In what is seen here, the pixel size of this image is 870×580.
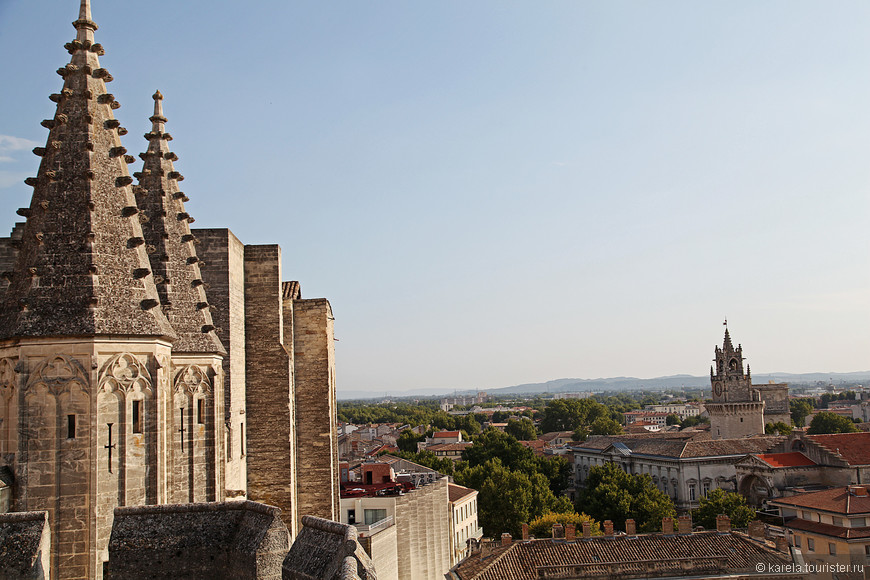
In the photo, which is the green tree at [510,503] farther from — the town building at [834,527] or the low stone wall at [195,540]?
the low stone wall at [195,540]

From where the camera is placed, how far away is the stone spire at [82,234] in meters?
11.8

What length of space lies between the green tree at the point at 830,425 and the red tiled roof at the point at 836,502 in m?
72.0

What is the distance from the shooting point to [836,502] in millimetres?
42406

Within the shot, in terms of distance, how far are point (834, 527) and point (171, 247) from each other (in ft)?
132

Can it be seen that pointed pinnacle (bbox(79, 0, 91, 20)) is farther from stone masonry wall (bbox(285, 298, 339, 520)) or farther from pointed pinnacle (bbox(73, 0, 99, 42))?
stone masonry wall (bbox(285, 298, 339, 520))

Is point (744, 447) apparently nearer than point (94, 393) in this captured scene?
No

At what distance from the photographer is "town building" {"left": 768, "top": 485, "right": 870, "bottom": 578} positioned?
38812 millimetres

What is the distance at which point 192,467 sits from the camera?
Answer: 14.6 meters

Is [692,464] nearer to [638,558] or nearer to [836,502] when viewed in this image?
[836,502]

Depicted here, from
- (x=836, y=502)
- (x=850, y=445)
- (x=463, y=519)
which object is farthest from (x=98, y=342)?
(x=850, y=445)

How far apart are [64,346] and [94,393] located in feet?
2.90

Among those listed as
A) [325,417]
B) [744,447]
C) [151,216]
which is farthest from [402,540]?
[744,447]

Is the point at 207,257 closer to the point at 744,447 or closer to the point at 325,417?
the point at 325,417

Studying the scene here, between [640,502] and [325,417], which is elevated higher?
[325,417]
